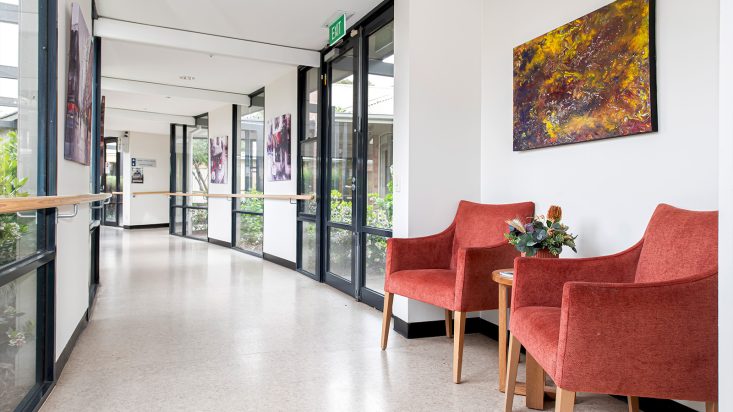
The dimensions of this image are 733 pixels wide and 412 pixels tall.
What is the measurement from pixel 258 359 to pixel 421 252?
1.30 meters

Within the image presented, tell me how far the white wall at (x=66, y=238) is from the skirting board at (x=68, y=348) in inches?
1.6

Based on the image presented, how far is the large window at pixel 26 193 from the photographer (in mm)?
1896

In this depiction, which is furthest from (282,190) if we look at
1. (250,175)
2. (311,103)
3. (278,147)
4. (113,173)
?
(113,173)

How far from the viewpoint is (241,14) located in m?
4.52

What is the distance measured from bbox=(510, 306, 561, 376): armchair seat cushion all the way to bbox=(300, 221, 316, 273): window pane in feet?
13.2

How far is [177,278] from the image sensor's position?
579 cm

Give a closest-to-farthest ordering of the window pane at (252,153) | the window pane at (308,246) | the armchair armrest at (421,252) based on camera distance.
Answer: the armchair armrest at (421,252) → the window pane at (308,246) → the window pane at (252,153)

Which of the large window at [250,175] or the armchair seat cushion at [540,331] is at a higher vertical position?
the large window at [250,175]

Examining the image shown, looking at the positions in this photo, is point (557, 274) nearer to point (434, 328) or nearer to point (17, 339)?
point (434, 328)

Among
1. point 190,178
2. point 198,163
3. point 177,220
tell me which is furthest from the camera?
point 177,220

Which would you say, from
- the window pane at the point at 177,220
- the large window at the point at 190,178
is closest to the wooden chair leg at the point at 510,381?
the large window at the point at 190,178

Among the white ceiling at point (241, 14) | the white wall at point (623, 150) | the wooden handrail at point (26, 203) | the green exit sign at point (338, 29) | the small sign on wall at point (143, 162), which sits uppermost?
the white ceiling at point (241, 14)

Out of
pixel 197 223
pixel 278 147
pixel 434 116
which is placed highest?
pixel 278 147

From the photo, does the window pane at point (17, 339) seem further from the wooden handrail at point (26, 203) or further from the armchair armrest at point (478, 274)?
the armchair armrest at point (478, 274)
